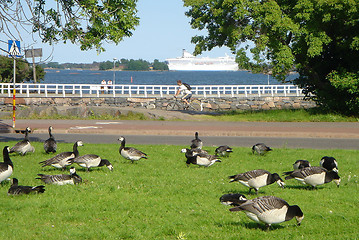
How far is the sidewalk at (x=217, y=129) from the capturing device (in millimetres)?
19938

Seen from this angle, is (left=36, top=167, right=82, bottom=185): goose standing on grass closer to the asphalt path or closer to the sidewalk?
the asphalt path

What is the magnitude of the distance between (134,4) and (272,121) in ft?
47.0

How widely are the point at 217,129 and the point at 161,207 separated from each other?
530 inches

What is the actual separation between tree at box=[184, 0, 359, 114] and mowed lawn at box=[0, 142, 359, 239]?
484 inches

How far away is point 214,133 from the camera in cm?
2041

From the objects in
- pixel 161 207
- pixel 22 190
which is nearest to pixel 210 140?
pixel 161 207

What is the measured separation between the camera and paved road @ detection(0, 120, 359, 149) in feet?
58.7

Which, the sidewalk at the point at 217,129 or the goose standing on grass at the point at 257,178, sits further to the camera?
the sidewalk at the point at 217,129

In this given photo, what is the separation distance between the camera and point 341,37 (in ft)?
78.7

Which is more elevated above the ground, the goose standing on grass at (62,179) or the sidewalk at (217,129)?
the goose standing on grass at (62,179)

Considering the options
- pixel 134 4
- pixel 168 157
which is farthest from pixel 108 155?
pixel 134 4

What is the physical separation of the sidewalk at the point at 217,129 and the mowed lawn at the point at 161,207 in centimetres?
803

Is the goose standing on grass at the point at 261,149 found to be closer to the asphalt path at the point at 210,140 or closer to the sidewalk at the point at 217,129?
the asphalt path at the point at 210,140

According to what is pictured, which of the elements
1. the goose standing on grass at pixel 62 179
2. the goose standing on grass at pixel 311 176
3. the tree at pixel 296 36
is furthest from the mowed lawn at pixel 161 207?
the tree at pixel 296 36
